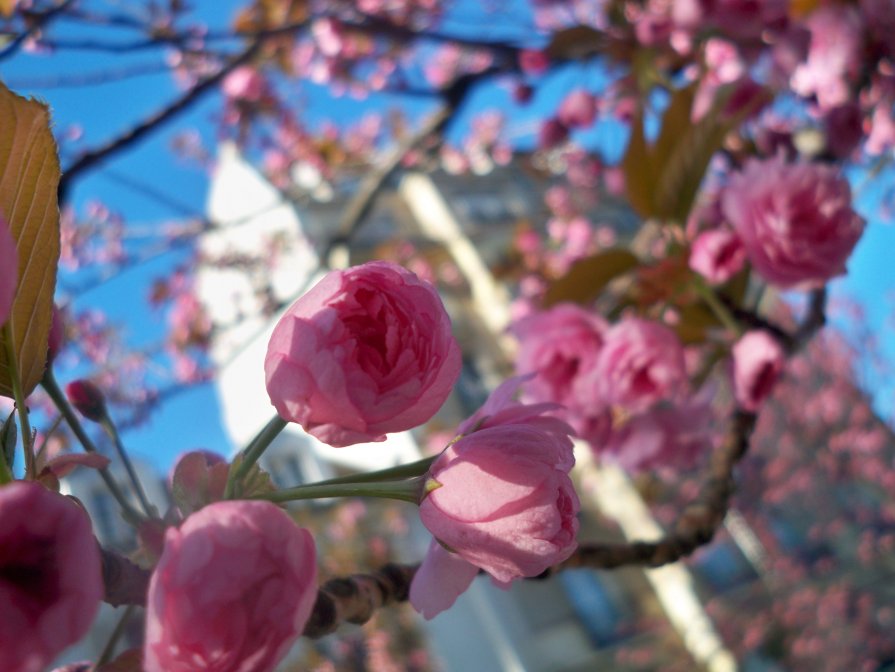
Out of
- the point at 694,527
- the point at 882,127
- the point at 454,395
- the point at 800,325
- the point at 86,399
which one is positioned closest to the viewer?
the point at 86,399

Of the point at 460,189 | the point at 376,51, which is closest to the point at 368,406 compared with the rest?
the point at 376,51

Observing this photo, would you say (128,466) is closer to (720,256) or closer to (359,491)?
Result: (359,491)

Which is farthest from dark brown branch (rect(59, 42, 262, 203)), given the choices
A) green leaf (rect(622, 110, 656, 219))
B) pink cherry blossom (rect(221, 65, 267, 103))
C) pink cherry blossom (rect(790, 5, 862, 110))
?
pink cherry blossom (rect(221, 65, 267, 103))

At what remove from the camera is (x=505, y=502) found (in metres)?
0.32

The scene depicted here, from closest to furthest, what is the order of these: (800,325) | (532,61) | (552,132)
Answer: (800,325)
(532,61)
(552,132)

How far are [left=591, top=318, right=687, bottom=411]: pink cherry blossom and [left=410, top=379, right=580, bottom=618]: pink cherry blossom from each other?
420 millimetres

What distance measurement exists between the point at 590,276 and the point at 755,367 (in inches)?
9.2

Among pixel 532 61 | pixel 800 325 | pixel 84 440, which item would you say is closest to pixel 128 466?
pixel 84 440

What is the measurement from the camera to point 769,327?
0.90 metres

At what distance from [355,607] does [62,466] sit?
0.16m

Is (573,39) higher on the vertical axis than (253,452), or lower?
higher

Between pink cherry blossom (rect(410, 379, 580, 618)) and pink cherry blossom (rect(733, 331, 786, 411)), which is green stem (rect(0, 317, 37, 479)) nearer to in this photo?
pink cherry blossom (rect(410, 379, 580, 618))

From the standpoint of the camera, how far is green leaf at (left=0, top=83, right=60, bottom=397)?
1.01 feet

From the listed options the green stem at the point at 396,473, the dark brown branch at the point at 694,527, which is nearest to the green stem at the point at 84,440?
the green stem at the point at 396,473
